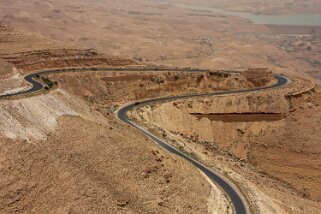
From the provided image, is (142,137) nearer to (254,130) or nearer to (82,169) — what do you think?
(82,169)

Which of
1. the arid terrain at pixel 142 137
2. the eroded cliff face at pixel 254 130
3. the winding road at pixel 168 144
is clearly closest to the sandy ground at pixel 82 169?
the arid terrain at pixel 142 137

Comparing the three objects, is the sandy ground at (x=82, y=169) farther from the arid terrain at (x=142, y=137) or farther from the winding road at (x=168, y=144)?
the winding road at (x=168, y=144)

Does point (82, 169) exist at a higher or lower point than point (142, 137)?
higher

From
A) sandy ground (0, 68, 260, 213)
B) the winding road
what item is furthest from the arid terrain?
the winding road

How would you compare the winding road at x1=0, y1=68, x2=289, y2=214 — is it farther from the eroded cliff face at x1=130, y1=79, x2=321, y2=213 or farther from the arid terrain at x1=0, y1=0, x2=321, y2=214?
the eroded cliff face at x1=130, y1=79, x2=321, y2=213

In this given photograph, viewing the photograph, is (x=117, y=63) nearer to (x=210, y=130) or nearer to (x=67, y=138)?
(x=210, y=130)

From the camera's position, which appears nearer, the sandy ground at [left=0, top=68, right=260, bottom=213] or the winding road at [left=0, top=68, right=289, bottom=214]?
the sandy ground at [left=0, top=68, right=260, bottom=213]

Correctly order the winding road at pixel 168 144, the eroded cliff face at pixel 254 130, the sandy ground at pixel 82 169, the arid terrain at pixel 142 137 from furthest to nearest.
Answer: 1. the eroded cliff face at pixel 254 130
2. the winding road at pixel 168 144
3. the arid terrain at pixel 142 137
4. the sandy ground at pixel 82 169

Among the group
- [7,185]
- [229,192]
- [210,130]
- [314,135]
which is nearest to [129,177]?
[7,185]

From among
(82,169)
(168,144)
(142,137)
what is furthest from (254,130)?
(82,169)

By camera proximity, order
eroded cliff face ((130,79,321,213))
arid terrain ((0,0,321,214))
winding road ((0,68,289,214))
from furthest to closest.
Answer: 1. eroded cliff face ((130,79,321,213))
2. winding road ((0,68,289,214))
3. arid terrain ((0,0,321,214))

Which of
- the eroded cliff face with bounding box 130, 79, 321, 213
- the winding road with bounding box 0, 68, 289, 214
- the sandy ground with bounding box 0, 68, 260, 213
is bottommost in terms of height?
the eroded cliff face with bounding box 130, 79, 321, 213
